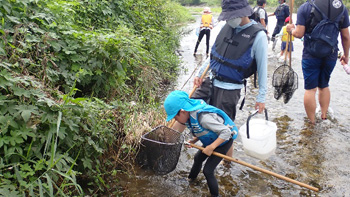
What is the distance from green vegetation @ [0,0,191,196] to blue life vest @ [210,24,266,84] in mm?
1226

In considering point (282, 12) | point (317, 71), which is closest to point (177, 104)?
point (317, 71)

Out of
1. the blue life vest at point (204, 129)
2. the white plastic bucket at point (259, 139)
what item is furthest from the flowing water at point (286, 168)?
the blue life vest at point (204, 129)

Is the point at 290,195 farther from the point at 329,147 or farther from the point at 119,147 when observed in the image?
the point at 119,147

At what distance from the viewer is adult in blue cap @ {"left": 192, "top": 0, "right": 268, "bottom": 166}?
3.52 meters

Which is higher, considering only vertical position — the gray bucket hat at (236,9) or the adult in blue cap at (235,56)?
the gray bucket hat at (236,9)

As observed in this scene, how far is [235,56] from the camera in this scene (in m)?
3.61

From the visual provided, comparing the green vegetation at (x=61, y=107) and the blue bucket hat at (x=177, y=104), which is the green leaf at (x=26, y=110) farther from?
the blue bucket hat at (x=177, y=104)

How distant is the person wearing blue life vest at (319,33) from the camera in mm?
4719

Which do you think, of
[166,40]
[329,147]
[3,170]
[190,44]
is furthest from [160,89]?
[190,44]

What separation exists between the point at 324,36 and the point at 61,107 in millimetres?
3737

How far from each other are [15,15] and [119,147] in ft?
6.45

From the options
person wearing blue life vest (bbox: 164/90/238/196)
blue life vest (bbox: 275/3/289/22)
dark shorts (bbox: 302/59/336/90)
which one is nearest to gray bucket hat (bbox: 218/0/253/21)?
person wearing blue life vest (bbox: 164/90/238/196)

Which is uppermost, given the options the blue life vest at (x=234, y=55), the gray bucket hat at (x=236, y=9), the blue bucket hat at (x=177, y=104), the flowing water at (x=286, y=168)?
the gray bucket hat at (x=236, y=9)

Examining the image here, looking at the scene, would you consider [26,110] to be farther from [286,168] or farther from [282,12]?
[282,12]
